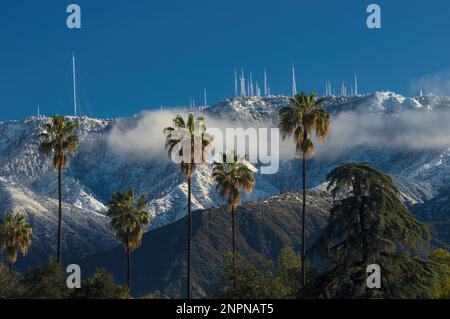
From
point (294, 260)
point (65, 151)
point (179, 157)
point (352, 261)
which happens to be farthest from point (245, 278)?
point (294, 260)

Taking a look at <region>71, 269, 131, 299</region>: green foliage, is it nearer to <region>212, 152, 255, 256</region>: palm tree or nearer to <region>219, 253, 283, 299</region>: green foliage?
<region>219, 253, 283, 299</region>: green foliage

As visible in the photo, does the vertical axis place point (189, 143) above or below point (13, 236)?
above

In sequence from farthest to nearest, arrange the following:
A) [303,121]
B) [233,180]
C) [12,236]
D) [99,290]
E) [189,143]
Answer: [12,236] < [233,180] < [189,143] < [303,121] < [99,290]

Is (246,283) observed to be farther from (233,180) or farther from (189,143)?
(233,180)

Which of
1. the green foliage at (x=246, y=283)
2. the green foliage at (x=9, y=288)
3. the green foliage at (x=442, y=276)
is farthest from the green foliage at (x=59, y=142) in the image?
the green foliage at (x=442, y=276)

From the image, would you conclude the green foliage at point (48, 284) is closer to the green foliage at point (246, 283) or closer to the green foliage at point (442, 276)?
the green foliage at point (246, 283)

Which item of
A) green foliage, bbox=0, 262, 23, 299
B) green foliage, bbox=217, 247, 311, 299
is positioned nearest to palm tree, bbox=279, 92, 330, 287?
green foliage, bbox=217, 247, 311, 299

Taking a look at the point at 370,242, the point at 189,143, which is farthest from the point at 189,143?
the point at 370,242
